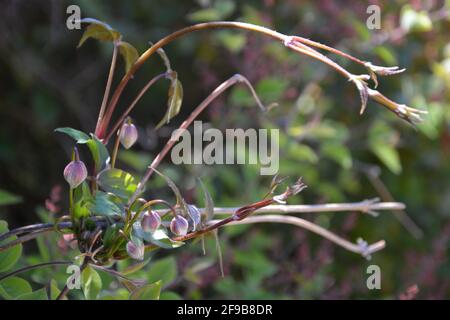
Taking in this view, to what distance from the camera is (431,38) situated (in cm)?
166

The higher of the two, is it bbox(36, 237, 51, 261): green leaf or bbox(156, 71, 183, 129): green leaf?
bbox(156, 71, 183, 129): green leaf

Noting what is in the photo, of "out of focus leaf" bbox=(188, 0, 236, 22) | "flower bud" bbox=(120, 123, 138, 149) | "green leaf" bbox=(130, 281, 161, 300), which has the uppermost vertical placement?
"out of focus leaf" bbox=(188, 0, 236, 22)

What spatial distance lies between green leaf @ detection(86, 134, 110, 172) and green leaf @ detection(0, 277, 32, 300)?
0.57ft

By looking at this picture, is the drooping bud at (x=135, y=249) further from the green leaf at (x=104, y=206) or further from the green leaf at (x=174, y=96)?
the green leaf at (x=174, y=96)

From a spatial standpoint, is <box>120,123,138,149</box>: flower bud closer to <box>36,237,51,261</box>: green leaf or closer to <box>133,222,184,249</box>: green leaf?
<box>133,222,184,249</box>: green leaf

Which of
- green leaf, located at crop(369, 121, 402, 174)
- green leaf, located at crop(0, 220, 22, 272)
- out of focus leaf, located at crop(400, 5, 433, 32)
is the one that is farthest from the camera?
green leaf, located at crop(369, 121, 402, 174)

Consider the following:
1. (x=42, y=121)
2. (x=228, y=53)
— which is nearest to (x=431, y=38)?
(x=228, y=53)

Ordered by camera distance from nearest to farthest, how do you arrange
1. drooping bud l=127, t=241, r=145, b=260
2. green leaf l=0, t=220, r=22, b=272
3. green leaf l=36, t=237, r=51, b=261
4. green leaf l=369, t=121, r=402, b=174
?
drooping bud l=127, t=241, r=145, b=260
green leaf l=0, t=220, r=22, b=272
green leaf l=36, t=237, r=51, b=261
green leaf l=369, t=121, r=402, b=174

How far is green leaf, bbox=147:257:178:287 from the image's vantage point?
965mm

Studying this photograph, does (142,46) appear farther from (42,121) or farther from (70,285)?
(70,285)

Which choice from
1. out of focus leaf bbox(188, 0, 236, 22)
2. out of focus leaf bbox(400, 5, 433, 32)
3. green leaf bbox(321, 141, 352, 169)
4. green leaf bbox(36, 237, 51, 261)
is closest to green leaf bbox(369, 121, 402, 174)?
green leaf bbox(321, 141, 352, 169)

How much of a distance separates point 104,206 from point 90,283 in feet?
0.44

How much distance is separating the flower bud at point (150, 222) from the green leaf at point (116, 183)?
76 millimetres

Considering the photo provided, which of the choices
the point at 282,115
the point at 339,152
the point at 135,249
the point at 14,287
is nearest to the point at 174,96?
the point at 135,249
